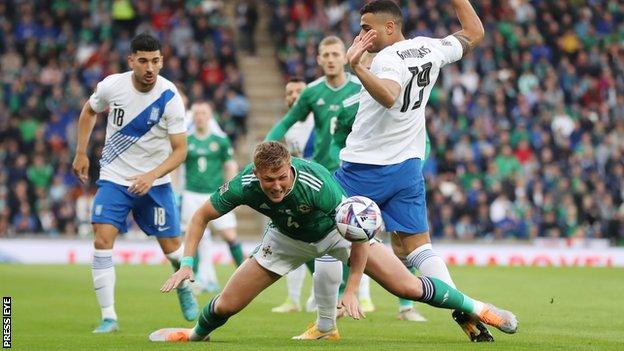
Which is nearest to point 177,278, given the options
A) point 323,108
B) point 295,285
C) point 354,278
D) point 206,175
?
A: point 354,278

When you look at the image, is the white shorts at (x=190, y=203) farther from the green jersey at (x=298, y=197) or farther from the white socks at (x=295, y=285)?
the green jersey at (x=298, y=197)

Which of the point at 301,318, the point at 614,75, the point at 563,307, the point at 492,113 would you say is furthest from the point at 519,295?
the point at 614,75

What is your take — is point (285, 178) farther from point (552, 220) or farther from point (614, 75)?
point (614, 75)

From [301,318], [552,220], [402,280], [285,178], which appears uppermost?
[285,178]

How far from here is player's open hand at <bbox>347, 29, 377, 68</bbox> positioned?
9.21 m

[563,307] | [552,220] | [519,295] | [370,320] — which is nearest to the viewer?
[370,320]

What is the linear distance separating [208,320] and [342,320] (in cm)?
294

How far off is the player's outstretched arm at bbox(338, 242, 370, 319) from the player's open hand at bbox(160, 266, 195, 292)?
123 centimetres

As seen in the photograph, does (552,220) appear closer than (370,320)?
No

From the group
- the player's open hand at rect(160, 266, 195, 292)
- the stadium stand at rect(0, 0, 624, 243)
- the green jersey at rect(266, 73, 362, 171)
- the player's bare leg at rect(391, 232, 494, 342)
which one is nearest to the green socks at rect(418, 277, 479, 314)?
the player's bare leg at rect(391, 232, 494, 342)

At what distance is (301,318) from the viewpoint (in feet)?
43.4

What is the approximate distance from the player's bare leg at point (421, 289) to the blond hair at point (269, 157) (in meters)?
1.15

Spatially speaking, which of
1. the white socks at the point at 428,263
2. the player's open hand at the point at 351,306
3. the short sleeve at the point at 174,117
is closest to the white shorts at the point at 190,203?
the short sleeve at the point at 174,117

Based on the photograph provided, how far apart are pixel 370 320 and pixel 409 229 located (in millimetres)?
2767
